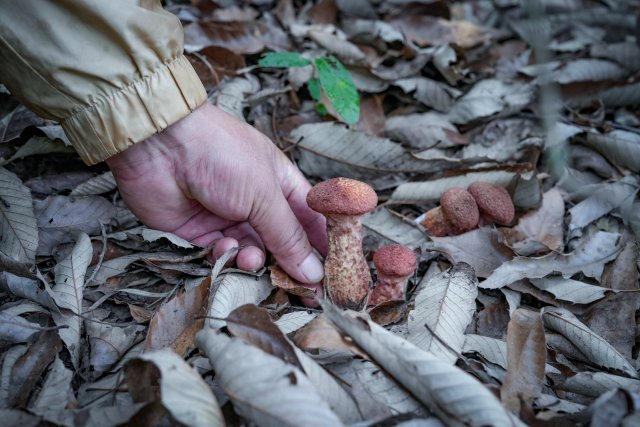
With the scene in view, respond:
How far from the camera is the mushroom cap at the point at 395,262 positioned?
2029mm

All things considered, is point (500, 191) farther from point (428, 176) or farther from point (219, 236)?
point (219, 236)

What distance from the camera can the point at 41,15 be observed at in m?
1.73

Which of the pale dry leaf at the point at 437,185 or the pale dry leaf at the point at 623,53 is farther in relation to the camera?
the pale dry leaf at the point at 623,53

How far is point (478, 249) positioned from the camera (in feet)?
7.71

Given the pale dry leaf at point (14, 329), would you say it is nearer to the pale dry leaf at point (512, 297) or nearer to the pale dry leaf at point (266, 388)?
the pale dry leaf at point (266, 388)

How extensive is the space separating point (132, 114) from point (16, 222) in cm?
74

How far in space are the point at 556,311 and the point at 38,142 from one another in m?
2.53

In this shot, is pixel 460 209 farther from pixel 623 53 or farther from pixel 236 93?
pixel 623 53

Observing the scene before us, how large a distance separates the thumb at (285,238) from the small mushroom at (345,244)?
0.09 metres

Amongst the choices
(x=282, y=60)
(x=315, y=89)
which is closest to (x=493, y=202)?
(x=315, y=89)

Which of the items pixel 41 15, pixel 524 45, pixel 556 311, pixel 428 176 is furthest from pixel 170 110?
pixel 524 45

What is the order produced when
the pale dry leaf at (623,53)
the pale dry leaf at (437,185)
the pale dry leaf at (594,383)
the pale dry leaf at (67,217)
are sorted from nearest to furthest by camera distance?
the pale dry leaf at (594,383)
the pale dry leaf at (67,217)
the pale dry leaf at (437,185)
the pale dry leaf at (623,53)

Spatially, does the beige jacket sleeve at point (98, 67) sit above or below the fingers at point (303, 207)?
above

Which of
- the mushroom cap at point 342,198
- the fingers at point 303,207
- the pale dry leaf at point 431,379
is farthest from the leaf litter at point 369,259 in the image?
the mushroom cap at point 342,198
